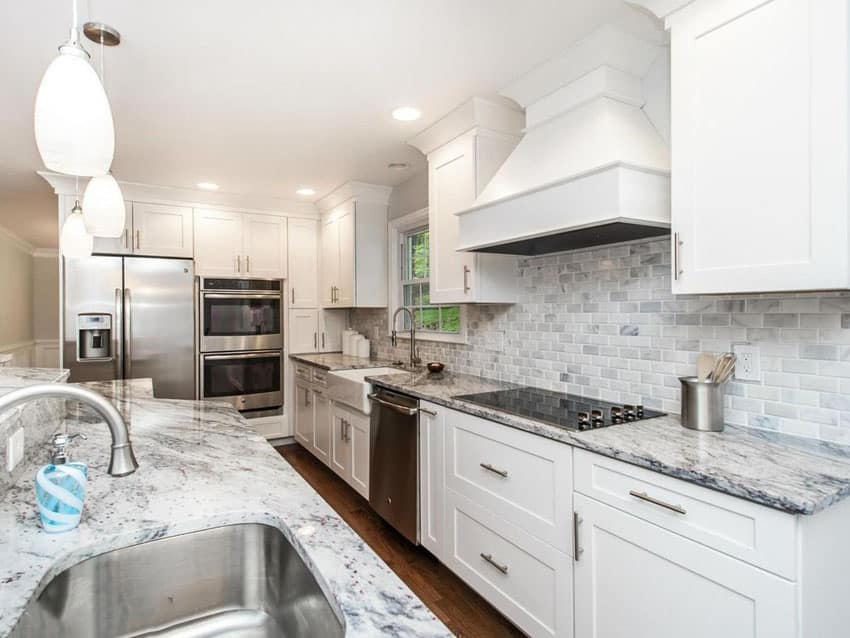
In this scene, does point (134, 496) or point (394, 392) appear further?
point (394, 392)

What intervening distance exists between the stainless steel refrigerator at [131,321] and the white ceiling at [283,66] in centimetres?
88

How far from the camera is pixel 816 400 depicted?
150 cm

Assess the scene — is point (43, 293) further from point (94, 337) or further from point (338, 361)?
point (338, 361)

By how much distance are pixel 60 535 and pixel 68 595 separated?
0.12 meters

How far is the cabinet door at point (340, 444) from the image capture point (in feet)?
11.0

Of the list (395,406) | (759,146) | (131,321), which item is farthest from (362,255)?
(759,146)

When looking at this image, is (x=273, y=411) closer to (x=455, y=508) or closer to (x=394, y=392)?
(x=394, y=392)

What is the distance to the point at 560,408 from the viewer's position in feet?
6.69

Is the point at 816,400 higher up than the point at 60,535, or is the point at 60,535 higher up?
the point at 816,400

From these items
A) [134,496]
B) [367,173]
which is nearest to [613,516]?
[134,496]

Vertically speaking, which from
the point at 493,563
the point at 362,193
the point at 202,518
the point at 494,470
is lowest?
the point at 493,563

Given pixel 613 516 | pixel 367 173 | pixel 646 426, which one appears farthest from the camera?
pixel 367 173

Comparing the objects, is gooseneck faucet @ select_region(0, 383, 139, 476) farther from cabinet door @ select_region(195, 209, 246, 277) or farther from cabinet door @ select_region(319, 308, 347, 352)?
cabinet door @ select_region(319, 308, 347, 352)

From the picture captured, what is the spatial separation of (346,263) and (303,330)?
37.1 inches
